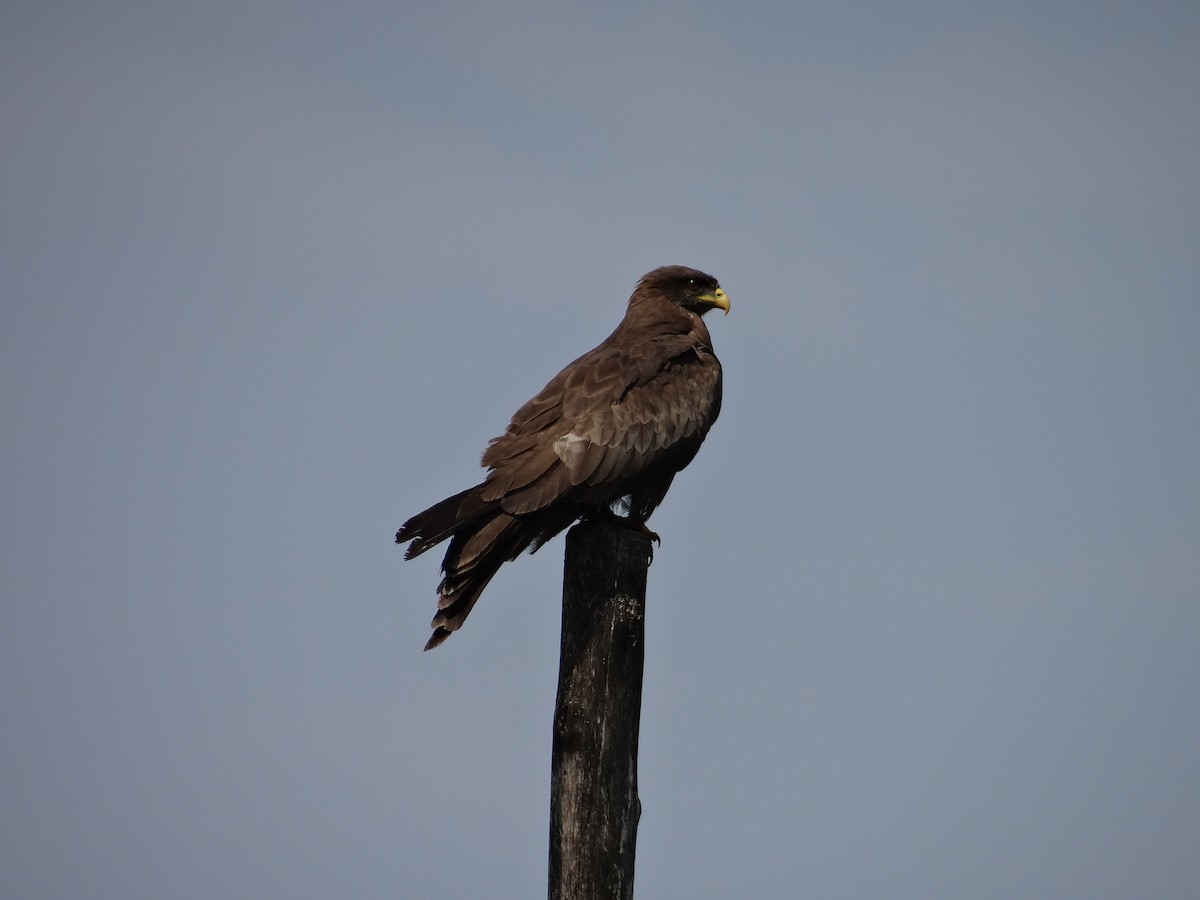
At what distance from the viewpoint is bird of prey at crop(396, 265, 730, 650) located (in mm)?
6766

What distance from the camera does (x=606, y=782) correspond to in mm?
5332

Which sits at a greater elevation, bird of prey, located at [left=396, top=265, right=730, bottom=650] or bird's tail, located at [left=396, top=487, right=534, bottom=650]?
bird of prey, located at [left=396, top=265, right=730, bottom=650]

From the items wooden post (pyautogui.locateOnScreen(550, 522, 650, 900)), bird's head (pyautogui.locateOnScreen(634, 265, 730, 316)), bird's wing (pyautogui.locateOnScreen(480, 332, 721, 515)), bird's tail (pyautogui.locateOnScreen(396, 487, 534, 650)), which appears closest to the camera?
wooden post (pyautogui.locateOnScreen(550, 522, 650, 900))

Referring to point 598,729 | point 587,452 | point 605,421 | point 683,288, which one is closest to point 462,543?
point 587,452

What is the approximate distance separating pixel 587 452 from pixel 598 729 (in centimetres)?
253

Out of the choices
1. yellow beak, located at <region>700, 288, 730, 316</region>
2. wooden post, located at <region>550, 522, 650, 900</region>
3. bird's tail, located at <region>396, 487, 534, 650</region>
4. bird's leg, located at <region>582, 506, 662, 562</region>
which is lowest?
wooden post, located at <region>550, 522, 650, 900</region>

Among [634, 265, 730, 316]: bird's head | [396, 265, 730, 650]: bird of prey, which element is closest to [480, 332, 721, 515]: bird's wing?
[396, 265, 730, 650]: bird of prey

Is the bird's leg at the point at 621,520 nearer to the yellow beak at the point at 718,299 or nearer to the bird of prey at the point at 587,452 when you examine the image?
the bird of prey at the point at 587,452

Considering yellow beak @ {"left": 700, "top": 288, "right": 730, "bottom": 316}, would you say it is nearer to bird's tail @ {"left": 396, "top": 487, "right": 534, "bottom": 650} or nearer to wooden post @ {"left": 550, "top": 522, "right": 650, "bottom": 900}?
bird's tail @ {"left": 396, "top": 487, "right": 534, "bottom": 650}

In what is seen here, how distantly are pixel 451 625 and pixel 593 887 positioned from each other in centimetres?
182

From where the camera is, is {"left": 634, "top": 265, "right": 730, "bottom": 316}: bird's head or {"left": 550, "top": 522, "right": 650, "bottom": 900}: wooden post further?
{"left": 634, "top": 265, "right": 730, "bottom": 316}: bird's head

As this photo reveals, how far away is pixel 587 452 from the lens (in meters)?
7.67

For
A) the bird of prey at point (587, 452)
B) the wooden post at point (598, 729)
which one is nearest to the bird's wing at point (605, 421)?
the bird of prey at point (587, 452)

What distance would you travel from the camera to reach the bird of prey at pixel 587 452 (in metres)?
6.77
